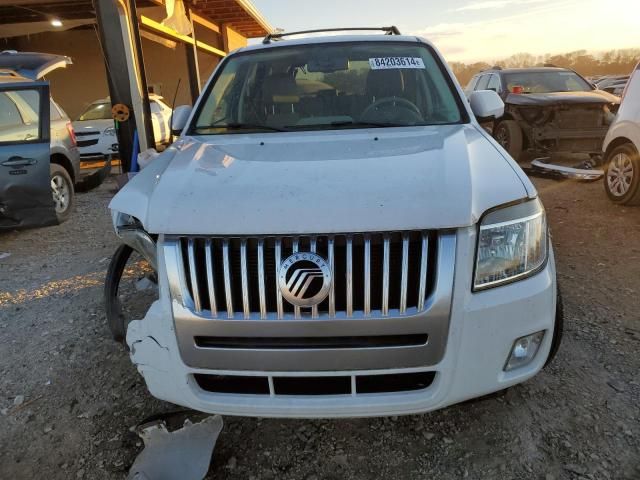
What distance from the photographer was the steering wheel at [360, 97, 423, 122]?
3.00 metres

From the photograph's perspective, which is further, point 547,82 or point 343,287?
point 547,82

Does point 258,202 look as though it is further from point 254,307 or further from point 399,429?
point 399,429

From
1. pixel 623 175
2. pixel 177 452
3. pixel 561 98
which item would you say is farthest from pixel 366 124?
pixel 561 98

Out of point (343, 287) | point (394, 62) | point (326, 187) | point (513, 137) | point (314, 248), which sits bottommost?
point (513, 137)

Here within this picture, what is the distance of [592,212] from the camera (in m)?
5.92

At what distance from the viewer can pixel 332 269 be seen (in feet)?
5.78

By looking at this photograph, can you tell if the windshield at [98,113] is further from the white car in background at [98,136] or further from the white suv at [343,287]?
the white suv at [343,287]

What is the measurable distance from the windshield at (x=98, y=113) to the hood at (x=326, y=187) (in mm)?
10639

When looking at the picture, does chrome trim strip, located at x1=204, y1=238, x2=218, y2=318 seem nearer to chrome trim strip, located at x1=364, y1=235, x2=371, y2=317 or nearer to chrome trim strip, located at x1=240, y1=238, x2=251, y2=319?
chrome trim strip, located at x1=240, y1=238, x2=251, y2=319

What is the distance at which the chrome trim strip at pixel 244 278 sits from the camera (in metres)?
1.79

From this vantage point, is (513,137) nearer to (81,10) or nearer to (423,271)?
(423,271)

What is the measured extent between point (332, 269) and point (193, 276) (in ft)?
1.67

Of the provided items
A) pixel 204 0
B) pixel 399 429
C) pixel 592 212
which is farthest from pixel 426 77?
pixel 204 0

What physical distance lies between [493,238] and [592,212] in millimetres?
4819
